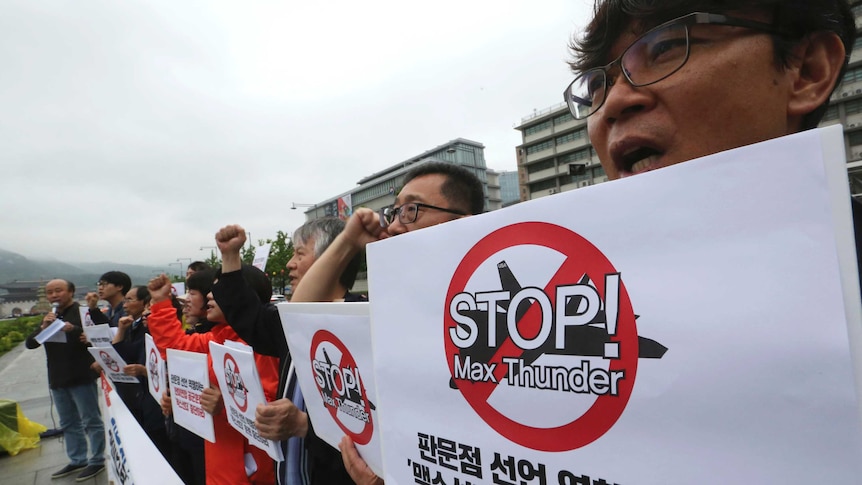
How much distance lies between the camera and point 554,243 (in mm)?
680

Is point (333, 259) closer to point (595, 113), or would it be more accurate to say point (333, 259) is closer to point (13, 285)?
point (595, 113)

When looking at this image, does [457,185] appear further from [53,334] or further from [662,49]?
[53,334]

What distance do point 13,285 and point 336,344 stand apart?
16915 centimetres

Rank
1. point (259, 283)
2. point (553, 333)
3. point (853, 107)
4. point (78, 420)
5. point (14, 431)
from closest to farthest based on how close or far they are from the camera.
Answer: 1. point (553, 333)
2. point (259, 283)
3. point (78, 420)
4. point (14, 431)
5. point (853, 107)

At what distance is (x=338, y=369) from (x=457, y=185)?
113 cm

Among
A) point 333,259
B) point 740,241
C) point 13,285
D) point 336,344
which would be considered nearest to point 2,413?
point 333,259

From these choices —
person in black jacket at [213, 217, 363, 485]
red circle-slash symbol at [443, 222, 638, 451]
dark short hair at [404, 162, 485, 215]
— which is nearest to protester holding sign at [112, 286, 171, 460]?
person in black jacket at [213, 217, 363, 485]

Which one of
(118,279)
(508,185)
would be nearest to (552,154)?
(508,185)

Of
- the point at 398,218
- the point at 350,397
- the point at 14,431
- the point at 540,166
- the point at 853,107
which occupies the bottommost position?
the point at 14,431

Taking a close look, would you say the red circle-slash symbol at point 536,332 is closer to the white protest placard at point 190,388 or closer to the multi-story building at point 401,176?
the white protest placard at point 190,388

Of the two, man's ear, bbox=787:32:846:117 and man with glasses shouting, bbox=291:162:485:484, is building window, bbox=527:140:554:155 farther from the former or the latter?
man's ear, bbox=787:32:846:117

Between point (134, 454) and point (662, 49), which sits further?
point (134, 454)

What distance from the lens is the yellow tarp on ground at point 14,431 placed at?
19.5ft

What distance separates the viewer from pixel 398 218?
2.04 m
